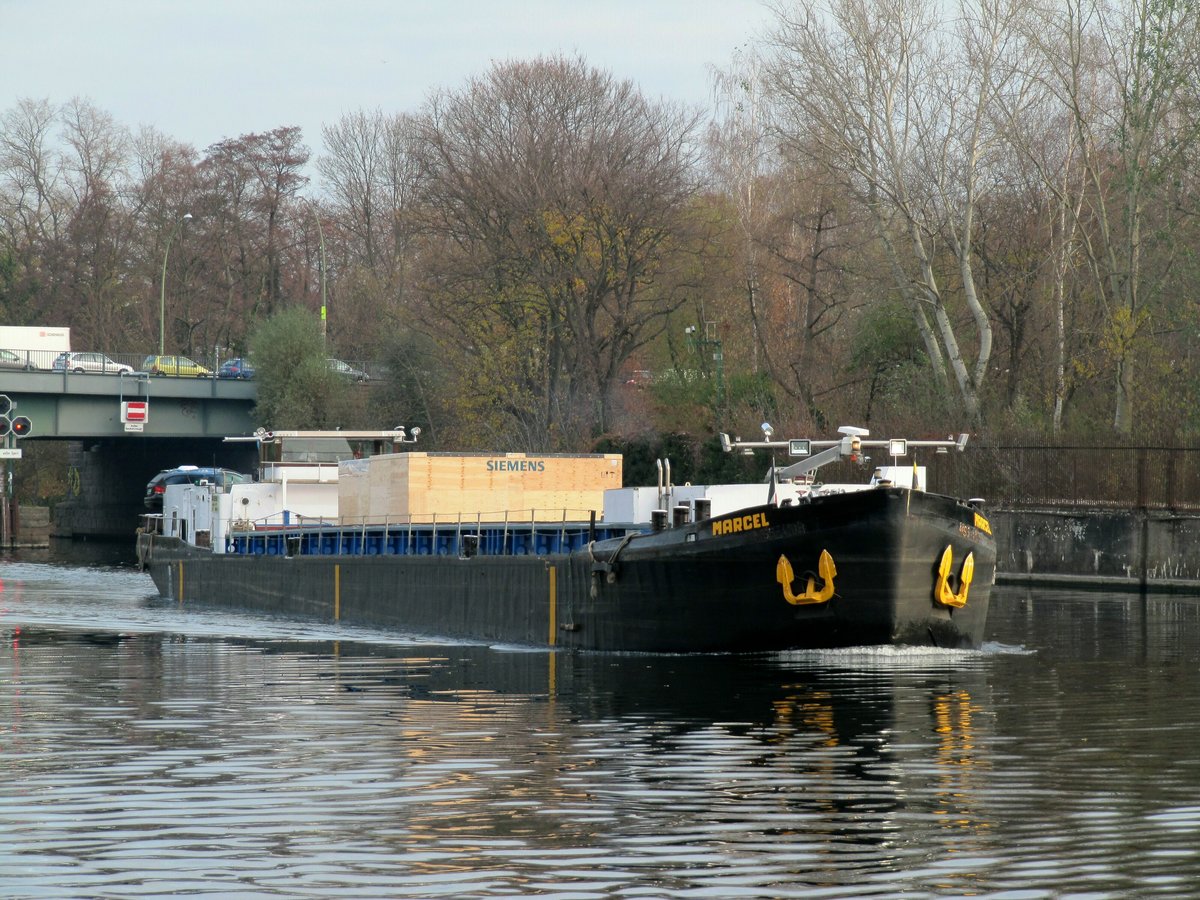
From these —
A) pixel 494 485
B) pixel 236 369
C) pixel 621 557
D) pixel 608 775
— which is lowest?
pixel 608 775

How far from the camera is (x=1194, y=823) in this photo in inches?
498

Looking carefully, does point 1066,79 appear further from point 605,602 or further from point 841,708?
point 841,708

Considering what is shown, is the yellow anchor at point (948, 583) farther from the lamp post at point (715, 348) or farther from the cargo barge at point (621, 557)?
the lamp post at point (715, 348)

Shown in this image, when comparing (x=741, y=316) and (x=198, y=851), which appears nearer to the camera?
(x=198, y=851)

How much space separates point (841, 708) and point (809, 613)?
492cm

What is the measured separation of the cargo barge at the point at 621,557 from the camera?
2400cm

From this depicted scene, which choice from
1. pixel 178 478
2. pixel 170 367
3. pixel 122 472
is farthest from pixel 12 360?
pixel 122 472

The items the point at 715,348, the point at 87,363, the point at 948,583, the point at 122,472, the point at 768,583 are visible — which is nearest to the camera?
the point at 768,583

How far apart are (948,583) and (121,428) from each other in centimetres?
5039

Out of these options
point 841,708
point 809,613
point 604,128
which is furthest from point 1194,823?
point 604,128

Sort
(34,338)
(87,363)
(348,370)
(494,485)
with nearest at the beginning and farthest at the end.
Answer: (494,485) < (87,363) < (34,338) < (348,370)

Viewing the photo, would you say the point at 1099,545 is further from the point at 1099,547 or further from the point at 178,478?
the point at 178,478

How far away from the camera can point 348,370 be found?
262 feet

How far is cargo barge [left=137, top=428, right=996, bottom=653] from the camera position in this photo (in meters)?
24.0
